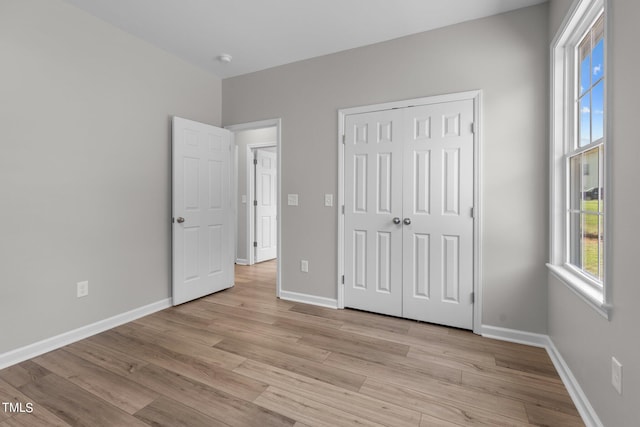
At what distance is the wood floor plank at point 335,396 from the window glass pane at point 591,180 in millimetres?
1565

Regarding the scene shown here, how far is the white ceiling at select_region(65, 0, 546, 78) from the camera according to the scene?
2.40 meters

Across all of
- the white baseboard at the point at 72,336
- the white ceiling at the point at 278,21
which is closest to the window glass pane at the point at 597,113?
the white ceiling at the point at 278,21

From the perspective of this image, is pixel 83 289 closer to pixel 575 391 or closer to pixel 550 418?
pixel 550 418

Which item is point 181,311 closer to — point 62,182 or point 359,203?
point 62,182

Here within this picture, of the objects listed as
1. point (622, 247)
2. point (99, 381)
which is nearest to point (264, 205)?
point (99, 381)

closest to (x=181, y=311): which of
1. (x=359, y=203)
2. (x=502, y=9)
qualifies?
(x=359, y=203)

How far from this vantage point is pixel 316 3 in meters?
2.39

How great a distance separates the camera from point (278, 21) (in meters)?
2.64

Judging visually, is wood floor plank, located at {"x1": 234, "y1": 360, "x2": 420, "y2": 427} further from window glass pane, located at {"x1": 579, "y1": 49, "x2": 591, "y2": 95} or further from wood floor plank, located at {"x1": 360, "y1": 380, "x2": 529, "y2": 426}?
window glass pane, located at {"x1": 579, "y1": 49, "x2": 591, "y2": 95}

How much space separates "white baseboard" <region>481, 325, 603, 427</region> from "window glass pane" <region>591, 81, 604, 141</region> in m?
1.40

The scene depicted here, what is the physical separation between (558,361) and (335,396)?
1.54 meters

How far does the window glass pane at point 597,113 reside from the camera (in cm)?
168

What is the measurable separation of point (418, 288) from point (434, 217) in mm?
674

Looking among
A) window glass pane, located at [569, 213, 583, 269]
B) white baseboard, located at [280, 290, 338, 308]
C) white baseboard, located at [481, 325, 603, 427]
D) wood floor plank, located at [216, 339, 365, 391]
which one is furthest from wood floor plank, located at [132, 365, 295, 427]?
window glass pane, located at [569, 213, 583, 269]
